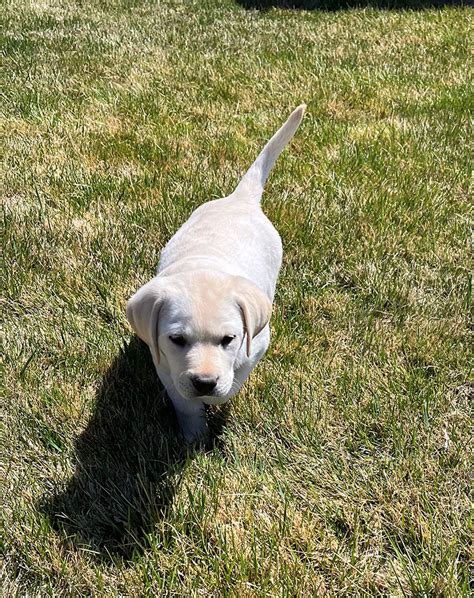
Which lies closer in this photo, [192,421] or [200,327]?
[200,327]

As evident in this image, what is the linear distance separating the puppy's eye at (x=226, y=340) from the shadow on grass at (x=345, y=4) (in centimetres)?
815

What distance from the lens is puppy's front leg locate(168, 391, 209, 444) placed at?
97.0 inches

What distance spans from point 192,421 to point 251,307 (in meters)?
0.66

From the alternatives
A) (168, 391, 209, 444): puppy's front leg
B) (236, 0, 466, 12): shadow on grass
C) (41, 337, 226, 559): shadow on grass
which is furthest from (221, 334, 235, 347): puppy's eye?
(236, 0, 466, 12): shadow on grass

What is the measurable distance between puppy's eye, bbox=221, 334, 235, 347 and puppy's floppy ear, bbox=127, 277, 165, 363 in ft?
0.79

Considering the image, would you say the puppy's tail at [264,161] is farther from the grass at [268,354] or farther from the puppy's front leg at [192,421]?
the puppy's front leg at [192,421]

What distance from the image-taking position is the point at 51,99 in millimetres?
5473

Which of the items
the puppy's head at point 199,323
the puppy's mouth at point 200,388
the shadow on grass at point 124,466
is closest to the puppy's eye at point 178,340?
the puppy's head at point 199,323

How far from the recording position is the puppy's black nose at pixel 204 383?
199 cm

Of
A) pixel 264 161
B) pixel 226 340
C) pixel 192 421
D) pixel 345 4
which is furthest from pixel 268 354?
pixel 345 4

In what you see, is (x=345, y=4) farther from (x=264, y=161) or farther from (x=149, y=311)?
(x=149, y=311)

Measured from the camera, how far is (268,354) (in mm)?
2926

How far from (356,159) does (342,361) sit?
2.17 m

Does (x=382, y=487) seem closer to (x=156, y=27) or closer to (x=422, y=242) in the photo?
(x=422, y=242)
